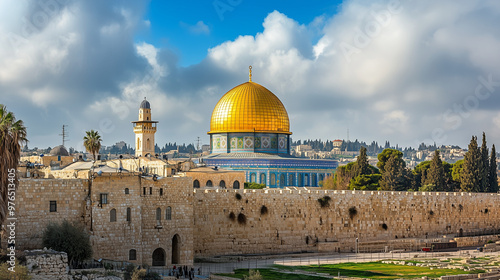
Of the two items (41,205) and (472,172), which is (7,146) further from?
(472,172)

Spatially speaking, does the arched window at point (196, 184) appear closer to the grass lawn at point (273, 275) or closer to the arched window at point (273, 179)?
the arched window at point (273, 179)

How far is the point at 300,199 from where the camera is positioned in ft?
121

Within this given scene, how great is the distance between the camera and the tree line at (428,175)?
4878 centimetres

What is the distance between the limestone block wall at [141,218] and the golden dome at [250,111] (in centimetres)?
3188

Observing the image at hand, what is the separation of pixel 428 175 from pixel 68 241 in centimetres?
3103

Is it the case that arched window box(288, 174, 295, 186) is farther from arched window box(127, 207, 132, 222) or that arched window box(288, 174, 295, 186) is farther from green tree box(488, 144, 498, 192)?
arched window box(127, 207, 132, 222)

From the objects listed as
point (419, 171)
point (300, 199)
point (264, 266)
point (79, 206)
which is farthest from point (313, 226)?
point (419, 171)

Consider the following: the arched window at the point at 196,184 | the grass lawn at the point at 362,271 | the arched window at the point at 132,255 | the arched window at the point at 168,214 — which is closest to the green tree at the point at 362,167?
the arched window at the point at 196,184

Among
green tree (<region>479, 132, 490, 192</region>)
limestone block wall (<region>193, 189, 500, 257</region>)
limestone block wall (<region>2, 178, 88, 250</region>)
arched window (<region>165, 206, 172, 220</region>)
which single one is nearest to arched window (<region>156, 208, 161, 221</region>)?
arched window (<region>165, 206, 172, 220</region>)

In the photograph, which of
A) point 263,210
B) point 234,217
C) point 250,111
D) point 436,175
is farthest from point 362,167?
point 234,217

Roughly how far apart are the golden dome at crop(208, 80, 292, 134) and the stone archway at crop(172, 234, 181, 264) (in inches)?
1276

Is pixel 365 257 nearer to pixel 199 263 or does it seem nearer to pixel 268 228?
pixel 268 228

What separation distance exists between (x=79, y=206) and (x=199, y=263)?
6.57 metres

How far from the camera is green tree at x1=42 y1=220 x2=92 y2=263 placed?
25984 mm
